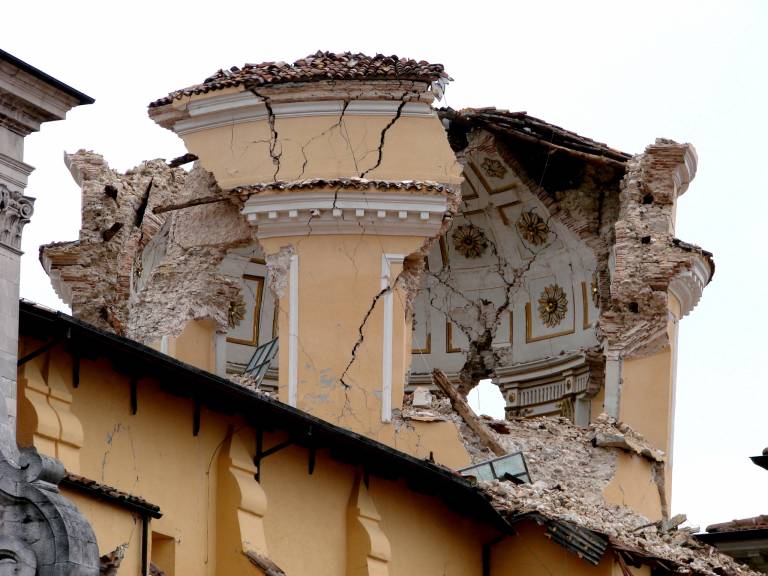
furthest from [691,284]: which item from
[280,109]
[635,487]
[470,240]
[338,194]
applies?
[280,109]

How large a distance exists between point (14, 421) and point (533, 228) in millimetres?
22443

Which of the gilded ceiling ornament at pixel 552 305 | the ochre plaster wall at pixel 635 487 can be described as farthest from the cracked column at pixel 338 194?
the gilded ceiling ornament at pixel 552 305

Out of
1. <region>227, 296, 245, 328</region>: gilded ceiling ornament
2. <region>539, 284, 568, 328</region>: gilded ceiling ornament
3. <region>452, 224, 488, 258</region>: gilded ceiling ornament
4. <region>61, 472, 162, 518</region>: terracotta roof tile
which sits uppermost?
<region>452, 224, 488, 258</region>: gilded ceiling ornament

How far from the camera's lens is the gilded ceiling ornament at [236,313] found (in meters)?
53.4

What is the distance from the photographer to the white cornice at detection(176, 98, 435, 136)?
4791 centimetres

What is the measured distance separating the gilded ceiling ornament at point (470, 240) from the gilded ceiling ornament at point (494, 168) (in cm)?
163

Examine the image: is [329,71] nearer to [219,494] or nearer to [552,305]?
[552,305]

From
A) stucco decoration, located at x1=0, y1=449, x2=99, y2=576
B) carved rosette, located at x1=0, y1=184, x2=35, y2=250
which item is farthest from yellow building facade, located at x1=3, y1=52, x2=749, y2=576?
stucco decoration, located at x1=0, y1=449, x2=99, y2=576

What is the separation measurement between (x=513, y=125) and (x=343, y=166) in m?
4.79

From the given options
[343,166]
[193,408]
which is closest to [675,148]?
[343,166]

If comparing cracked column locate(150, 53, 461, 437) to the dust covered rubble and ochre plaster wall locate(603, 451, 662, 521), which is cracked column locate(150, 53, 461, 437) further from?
ochre plaster wall locate(603, 451, 662, 521)

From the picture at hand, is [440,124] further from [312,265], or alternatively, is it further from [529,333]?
[529,333]

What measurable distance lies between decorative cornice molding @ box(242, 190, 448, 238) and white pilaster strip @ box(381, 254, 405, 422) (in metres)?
0.40

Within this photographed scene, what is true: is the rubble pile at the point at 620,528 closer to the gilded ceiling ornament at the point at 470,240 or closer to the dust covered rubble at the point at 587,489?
the dust covered rubble at the point at 587,489
